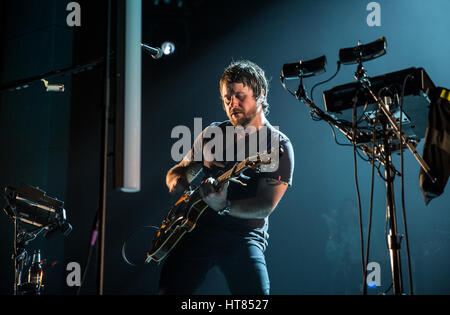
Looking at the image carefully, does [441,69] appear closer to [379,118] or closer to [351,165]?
[351,165]

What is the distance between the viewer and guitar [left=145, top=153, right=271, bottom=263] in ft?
8.91

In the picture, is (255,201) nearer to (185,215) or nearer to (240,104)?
(185,215)

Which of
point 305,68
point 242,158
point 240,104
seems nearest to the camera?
point 305,68

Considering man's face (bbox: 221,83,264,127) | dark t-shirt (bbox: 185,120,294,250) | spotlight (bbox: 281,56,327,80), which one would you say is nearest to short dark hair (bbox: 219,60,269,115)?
man's face (bbox: 221,83,264,127)

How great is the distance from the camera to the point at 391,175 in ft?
7.43

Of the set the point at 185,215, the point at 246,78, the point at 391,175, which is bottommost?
the point at 185,215

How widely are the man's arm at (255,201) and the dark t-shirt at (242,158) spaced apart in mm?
36

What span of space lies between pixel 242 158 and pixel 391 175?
105 centimetres

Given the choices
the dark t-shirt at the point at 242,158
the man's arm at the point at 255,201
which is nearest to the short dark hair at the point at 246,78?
the dark t-shirt at the point at 242,158

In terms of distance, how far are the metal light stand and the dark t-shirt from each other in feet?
2.28

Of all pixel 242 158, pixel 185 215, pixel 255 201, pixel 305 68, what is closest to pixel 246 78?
pixel 242 158

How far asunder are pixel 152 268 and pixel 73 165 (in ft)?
4.83
